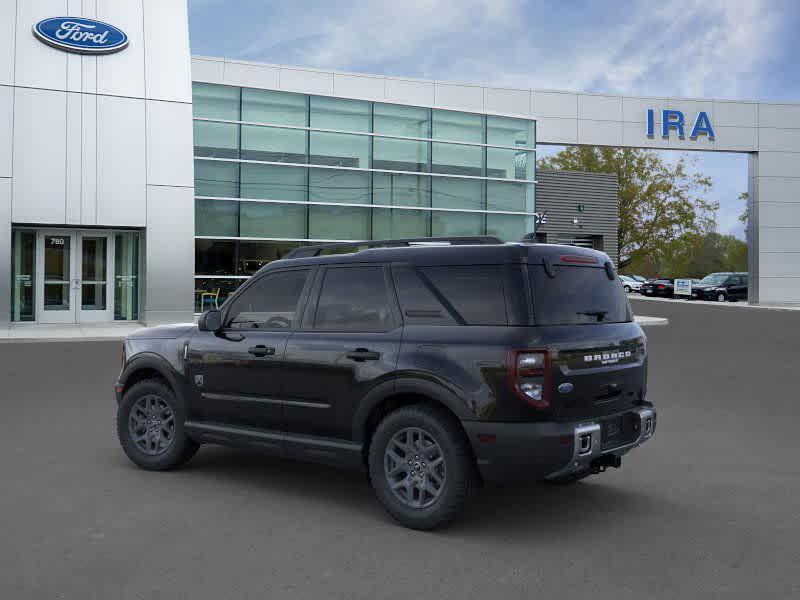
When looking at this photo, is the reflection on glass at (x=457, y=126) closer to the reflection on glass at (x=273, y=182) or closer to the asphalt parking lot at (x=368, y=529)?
the reflection on glass at (x=273, y=182)

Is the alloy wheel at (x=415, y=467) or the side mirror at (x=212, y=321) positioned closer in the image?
the alloy wheel at (x=415, y=467)

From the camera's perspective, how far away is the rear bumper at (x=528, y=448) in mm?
5164

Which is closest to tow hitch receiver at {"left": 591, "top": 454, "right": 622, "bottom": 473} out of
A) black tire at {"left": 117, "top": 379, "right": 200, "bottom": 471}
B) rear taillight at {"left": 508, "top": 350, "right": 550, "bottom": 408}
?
rear taillight at {"left": 508, "top": 350, "right": 550, "bottom": 408}

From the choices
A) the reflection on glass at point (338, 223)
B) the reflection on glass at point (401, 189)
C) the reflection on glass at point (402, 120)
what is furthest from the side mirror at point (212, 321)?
the reflection on glass at point (402, 120)

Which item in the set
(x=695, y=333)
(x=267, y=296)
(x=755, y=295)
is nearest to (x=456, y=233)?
(x=695, y=333)

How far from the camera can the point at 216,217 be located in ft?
93.4

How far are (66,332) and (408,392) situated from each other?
743 inches

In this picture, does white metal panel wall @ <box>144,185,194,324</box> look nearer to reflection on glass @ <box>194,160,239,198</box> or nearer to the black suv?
reflection on glass @ <box>194,160,239,198</box>

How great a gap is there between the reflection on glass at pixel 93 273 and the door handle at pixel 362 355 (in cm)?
2176

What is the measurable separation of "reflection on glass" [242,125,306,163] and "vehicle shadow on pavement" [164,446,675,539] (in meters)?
22.8

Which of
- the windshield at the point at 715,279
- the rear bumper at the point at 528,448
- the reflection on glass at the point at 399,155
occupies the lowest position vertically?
the rear bumper at the point at 528,448

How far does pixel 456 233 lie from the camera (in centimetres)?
3244

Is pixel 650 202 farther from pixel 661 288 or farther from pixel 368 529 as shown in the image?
pixel 368 529

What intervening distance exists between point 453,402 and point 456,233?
89.6ft
